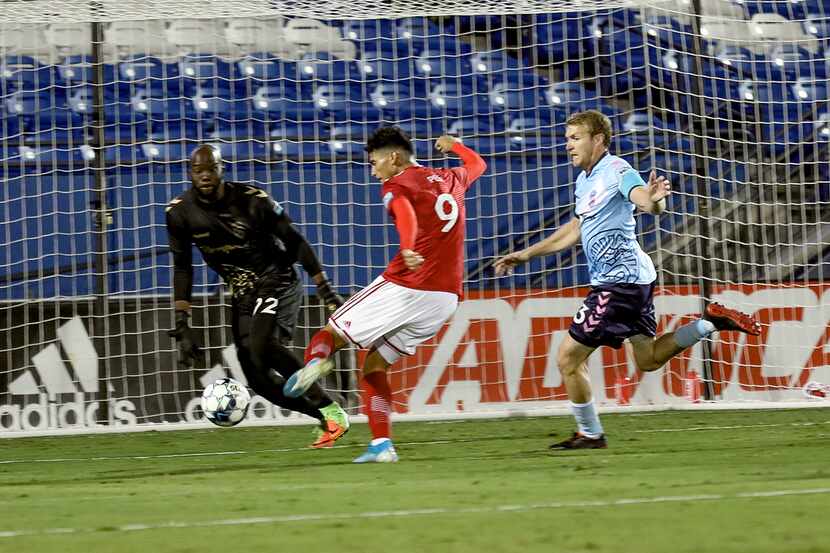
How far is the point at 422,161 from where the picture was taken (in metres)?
11.1

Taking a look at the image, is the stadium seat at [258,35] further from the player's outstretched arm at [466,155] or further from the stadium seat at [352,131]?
the player's outstretched arm at [466,155]

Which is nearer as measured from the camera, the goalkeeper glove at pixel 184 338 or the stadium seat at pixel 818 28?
the goalkeeper glove at pixel 184 338

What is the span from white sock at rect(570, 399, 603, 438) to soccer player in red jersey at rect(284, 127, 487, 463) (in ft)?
2.67

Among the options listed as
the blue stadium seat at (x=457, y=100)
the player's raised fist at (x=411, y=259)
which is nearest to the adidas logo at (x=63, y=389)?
the blue stadium seat at (x=457, y=100)

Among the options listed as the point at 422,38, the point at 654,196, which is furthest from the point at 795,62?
the point at 654,196

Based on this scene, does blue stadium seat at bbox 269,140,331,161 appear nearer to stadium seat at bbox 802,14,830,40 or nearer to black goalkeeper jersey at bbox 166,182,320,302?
black goalkeeper jersey at bbox 166,182,320,302

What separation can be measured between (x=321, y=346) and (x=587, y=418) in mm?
1376

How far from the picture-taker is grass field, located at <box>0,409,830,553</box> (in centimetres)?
326

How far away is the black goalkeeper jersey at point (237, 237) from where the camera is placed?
726 cm

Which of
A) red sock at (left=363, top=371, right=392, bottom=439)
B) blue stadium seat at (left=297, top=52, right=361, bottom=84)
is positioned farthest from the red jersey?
blue stadium seat at (left=297, top=52, right=361, bottom=84)

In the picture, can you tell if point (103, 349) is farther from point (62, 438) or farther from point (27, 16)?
point (27, 16)

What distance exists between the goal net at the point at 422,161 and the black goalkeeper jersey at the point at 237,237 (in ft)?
7.29

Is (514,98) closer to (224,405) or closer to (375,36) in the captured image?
(375,36)

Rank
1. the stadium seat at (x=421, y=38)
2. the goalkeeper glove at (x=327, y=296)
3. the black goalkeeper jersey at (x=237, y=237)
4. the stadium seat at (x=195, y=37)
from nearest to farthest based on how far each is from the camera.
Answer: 1. the goalkeeper glove at (x=327, y=296)
2. the black goalkeeper jersey at (x=237, y=237)
3. the stadium seat at (x=195, y=37)
4. the stadium seat at (x=421, y=38)
